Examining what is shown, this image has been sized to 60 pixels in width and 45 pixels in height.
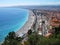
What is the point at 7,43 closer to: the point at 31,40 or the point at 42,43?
the point at 31,40

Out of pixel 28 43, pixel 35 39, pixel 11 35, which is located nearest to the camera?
pixel 28 43

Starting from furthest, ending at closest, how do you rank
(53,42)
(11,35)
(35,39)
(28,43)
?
(11,35), (35,39), (28,43), (53,42)

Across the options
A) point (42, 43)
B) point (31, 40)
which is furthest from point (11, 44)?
point (42, 43)

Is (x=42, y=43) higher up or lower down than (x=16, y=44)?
higher up

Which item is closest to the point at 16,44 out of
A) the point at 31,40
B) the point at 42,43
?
the point at 31,40

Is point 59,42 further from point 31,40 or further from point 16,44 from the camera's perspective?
point 16,44

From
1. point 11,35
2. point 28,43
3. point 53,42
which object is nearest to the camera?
point 53,42

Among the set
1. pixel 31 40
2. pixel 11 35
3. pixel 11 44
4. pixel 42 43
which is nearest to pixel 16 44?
pixel 11 44

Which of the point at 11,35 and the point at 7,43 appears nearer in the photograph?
the point at 7,43

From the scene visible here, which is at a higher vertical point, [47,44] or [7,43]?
[47,44]
